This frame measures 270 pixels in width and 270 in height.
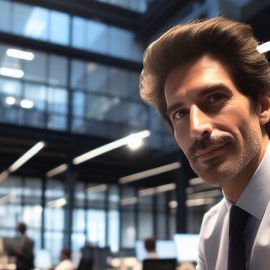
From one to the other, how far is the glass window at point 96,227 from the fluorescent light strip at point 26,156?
13.8ft

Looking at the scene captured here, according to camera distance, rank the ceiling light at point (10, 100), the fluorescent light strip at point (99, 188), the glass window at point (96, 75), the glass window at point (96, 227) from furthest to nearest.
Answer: the fluorescent light strip at point (99, 188)
the glass window at point (96, 227)
the glass window at point (96, 75)
the ceiling light at point (10, 100)

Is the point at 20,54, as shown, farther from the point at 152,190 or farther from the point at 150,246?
the point at 152,190

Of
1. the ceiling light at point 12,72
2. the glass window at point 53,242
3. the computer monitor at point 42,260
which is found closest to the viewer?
the computer monitor at point 42,260

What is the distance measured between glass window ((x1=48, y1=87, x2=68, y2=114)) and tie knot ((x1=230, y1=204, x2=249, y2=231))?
12257 millimetres

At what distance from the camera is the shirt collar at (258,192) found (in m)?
0.96

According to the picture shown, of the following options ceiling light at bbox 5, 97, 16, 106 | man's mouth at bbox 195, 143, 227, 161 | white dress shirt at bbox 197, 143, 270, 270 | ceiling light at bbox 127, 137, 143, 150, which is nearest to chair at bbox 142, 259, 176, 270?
white dress shirt at bbox 197, 143, 270, 270

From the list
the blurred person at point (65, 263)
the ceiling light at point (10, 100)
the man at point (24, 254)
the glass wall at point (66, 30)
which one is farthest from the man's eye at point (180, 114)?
the glass wall at point (66, 30)

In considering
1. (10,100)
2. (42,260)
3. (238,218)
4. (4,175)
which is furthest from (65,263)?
(4,175)

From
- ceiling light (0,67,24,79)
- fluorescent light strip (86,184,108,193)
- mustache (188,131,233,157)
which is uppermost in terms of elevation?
ceiling light (0,67,24,79)

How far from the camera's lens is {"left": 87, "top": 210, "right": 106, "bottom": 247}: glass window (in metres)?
19.0

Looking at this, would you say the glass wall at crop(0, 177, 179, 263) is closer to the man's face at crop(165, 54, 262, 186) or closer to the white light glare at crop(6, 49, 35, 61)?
the white light glare at crop(6, 49, 35, 61)

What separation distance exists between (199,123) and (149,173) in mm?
16108

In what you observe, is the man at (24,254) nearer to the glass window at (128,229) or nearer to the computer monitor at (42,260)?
the computer monitor at (42,260)

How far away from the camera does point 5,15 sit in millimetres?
12883
